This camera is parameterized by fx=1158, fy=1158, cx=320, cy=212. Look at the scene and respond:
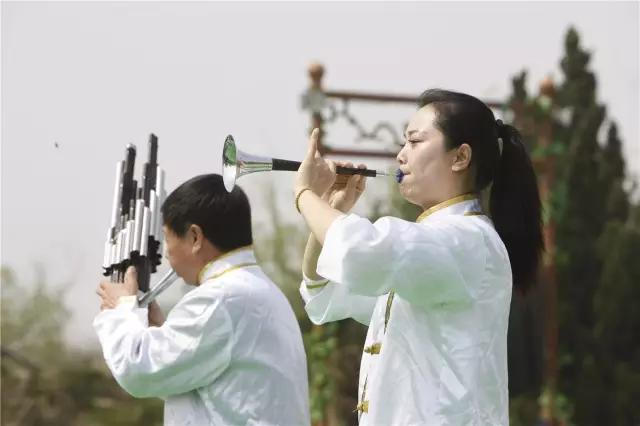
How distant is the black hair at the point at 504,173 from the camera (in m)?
2.78

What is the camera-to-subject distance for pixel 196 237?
358cm

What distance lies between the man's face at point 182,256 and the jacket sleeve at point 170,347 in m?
0.21

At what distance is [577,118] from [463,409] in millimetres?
10541

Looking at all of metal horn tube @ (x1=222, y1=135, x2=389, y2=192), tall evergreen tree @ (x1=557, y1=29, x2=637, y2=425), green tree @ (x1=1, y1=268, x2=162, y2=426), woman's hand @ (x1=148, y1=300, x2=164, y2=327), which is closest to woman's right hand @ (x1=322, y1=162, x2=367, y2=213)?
metal horn tube @ (x1=222, y1=135, x2=389, y2=192)

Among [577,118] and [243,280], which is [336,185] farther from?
[577,118]

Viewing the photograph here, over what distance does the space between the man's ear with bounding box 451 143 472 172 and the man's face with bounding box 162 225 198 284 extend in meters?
1.12

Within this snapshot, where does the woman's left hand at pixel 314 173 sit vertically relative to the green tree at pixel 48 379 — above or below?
above

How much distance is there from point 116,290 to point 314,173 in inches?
40.9

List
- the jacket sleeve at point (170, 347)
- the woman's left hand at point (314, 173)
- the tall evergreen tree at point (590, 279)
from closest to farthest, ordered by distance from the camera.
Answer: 1. the woman's left hand at point (314, 173)
2. the jacket sleeve at point (170, 347)
3. the tall evergreen tree at point (590, 279)

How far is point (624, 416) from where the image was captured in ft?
38.0

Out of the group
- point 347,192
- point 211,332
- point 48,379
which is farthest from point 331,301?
point 48,379

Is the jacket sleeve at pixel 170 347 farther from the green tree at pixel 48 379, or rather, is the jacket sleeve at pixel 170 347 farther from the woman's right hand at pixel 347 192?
the green tree at pixel 48 379

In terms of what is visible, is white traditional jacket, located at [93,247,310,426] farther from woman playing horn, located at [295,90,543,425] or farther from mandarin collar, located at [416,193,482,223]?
mandarin collar, located at [416,193,482,223]

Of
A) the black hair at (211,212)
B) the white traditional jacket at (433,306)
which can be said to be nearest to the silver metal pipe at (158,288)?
the black hair at (211,212)
